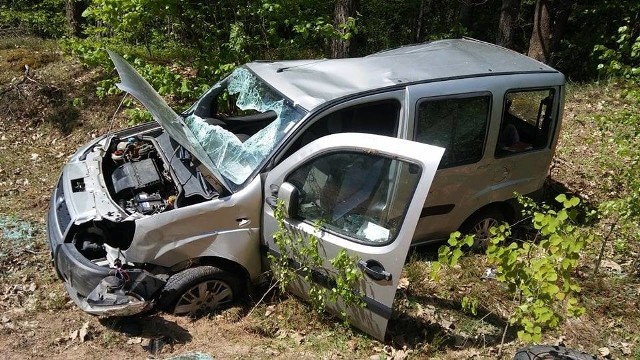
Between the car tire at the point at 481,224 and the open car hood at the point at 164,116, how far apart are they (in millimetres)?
2587

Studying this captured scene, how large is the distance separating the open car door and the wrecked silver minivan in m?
0.01

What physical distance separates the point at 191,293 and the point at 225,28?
15.5ft

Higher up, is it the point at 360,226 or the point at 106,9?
the point at 106,9

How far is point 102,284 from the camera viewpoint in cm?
402

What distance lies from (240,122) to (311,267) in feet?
6.76

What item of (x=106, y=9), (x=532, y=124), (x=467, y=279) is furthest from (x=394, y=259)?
(x=106, y=9)

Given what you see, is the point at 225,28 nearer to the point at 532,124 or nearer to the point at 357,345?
the point at 532,124

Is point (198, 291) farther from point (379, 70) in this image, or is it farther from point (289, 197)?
point (379, 70)

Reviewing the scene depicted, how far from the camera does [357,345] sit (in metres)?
4.43

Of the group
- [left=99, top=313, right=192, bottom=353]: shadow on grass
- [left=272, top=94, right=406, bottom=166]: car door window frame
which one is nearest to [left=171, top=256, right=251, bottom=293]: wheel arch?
[left=99, top=313, right=192, bottom=353]: shadow on grass

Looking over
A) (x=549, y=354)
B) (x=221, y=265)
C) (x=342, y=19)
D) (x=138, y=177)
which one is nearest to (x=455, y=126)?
(x=549, y=354)

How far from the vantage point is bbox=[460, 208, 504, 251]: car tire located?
5.59 meters

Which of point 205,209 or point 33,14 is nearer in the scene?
point 205,209

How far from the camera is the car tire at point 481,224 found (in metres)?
5.59
